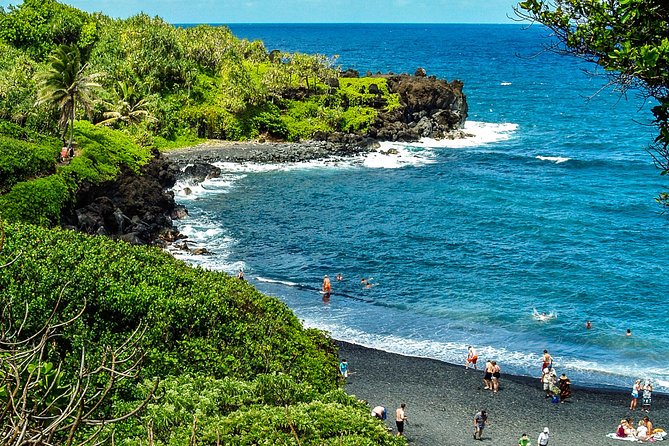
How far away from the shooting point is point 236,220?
56125 mm

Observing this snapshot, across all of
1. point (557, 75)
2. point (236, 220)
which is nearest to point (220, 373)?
point (236, 220)

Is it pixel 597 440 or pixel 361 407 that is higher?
pixel 361 407

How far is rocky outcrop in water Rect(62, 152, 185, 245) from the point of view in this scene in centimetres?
4416

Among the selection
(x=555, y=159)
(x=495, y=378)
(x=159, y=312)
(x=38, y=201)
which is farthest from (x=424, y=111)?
(x=159, y=312)

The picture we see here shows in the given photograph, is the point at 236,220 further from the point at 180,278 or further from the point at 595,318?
the point at 180,278

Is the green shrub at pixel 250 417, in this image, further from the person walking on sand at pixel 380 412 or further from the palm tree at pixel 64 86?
the palm tree at pixel 64 86

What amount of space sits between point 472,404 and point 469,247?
72.6ft

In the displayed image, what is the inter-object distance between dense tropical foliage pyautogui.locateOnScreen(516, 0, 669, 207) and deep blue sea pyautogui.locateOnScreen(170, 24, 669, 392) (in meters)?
8.31

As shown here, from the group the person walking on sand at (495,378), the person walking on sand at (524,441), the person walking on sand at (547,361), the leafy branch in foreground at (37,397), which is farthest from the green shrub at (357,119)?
the leafy branch in foreground at (37,397)

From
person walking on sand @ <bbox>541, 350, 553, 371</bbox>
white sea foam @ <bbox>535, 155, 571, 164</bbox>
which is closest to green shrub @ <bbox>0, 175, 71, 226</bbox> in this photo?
person walking on sand @ <bbox>541, 350, 553, 371</bbox>

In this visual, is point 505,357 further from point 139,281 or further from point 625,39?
point 625,39

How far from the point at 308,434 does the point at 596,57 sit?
32.8 ft

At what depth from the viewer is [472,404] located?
30.2 metres

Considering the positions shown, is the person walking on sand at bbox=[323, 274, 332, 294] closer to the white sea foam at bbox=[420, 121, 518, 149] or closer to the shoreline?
the shoreline
